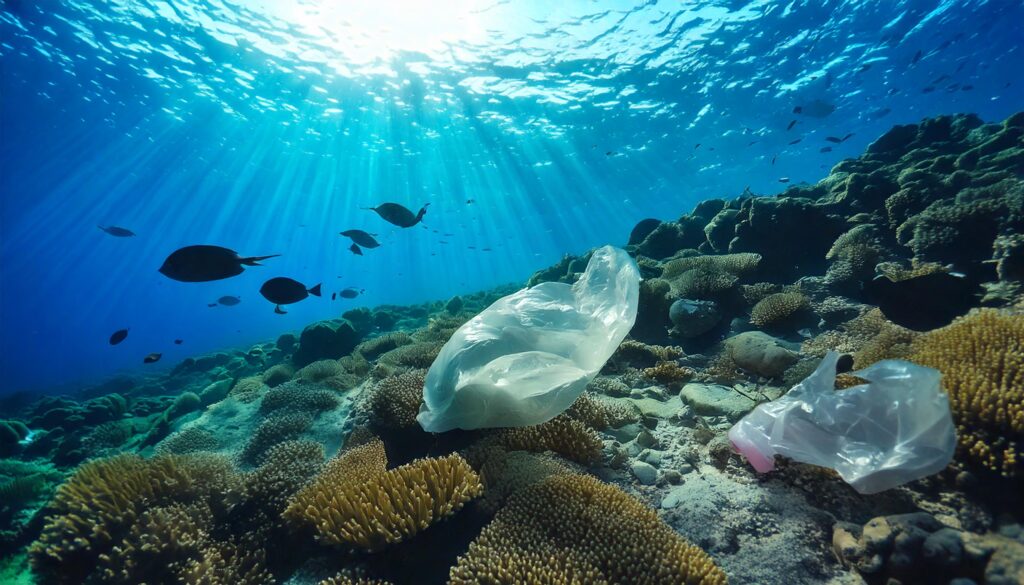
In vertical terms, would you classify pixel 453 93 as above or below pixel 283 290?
above

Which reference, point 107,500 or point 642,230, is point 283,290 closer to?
point 107,500

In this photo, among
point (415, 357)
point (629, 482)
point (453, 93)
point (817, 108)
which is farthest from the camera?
point (817, 108)

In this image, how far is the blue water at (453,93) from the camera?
18109 millimetres

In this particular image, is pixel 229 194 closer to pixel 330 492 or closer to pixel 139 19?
pixel 139 19

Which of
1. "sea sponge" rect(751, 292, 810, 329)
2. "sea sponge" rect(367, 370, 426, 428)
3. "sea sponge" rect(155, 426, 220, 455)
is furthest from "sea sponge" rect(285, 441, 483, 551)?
"sea sponge" rect(751, 292, 810, 329)

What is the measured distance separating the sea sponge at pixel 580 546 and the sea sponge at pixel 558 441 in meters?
0.79

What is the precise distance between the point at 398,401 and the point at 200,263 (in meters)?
2.74

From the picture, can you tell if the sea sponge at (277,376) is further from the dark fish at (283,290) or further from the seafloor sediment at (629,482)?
the dark fish at (283,290)

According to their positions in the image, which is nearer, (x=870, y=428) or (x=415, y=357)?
(x=870, y=428)

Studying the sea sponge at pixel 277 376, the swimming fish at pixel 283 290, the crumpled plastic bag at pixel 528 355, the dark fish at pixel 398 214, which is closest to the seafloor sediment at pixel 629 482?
the crumpled plastic bag at pixel 528 355

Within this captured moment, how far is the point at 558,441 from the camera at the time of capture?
3773mm

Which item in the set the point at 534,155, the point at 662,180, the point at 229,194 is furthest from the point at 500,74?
the point at 229,194

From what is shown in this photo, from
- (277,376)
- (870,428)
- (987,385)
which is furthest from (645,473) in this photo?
(277,376)

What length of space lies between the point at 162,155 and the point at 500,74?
107 ft
